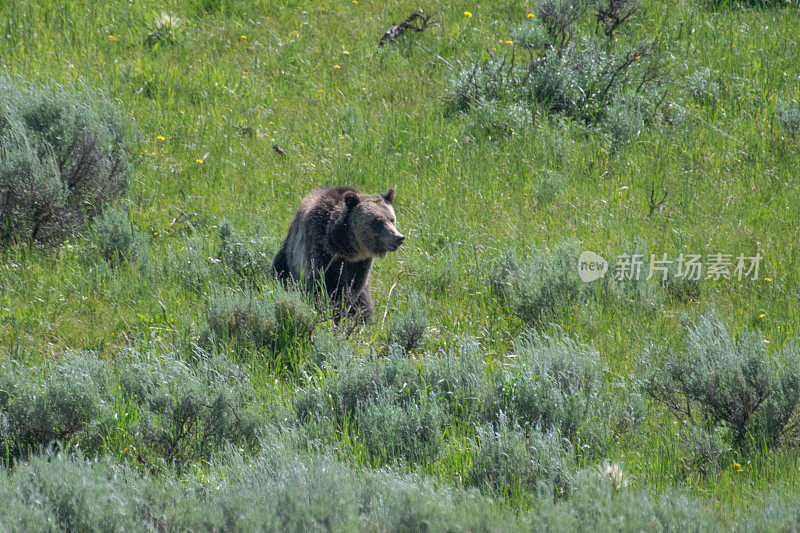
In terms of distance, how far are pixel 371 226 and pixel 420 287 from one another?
0.97m

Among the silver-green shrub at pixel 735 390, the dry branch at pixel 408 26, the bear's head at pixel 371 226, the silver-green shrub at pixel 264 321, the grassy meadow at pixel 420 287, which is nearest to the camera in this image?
the grassy meadow at pixel 420 287

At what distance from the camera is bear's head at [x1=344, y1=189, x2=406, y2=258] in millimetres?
6523

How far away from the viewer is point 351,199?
6.61 meters

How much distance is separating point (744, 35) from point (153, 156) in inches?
308

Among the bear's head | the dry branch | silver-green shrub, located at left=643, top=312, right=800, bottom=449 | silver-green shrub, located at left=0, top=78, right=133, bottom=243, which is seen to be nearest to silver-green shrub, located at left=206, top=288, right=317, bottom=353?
the bear's head

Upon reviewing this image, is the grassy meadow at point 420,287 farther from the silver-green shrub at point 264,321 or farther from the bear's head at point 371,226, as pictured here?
the bear's head at point 371,226

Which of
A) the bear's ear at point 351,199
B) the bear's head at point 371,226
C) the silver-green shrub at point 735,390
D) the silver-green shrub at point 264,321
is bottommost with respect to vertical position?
the silver-green shrub at point 264,321

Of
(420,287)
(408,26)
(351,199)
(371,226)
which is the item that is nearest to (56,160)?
(351,199)

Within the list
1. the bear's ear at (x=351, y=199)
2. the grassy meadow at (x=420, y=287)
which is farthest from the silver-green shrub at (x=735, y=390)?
the bear's ear at (x=351, y=199)

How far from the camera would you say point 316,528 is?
333cm

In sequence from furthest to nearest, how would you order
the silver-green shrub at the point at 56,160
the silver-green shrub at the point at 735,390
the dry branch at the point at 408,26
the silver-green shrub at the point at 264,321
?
the dry branch at the point at 408,26 < the silver-green shrub at the point at 56,160 < the silver-green shrub at the point at 264,321 < the silver-green shrub at the point at 735,390

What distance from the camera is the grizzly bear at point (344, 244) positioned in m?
6.58

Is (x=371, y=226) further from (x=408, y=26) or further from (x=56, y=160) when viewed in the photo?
(x=408, y=26)

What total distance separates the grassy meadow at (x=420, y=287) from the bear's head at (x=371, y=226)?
0.60 m
